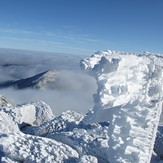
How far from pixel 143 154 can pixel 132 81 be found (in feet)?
4.47

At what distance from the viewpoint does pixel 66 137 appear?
6352 mm

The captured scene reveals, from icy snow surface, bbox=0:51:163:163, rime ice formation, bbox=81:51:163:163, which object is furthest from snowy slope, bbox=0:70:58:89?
rime ice formation, bbox=81:51:163:163

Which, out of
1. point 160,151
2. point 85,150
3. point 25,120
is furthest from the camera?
point 25,120

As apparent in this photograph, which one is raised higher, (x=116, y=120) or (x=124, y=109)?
(x=124, y=109)

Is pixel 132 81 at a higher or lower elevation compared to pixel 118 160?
higher

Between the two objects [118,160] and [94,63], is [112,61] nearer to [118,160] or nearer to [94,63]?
[94,63]

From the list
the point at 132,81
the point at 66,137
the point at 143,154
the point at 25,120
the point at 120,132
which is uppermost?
the point at 132,81

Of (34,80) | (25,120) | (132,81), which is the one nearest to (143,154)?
(132,81)

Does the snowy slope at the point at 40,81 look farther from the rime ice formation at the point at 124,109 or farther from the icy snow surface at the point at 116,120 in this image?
the rime ice formation at the point at 124,109

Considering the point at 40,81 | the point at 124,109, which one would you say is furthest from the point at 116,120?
the point at 40,81

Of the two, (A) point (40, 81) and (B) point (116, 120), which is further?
(A) point (40, 81)

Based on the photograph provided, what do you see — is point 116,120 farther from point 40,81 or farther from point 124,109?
point 40,81

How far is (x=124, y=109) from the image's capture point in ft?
14.9

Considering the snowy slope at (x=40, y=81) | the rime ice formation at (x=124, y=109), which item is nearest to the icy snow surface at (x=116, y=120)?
the rime ice formation at (x=124, y=109)
